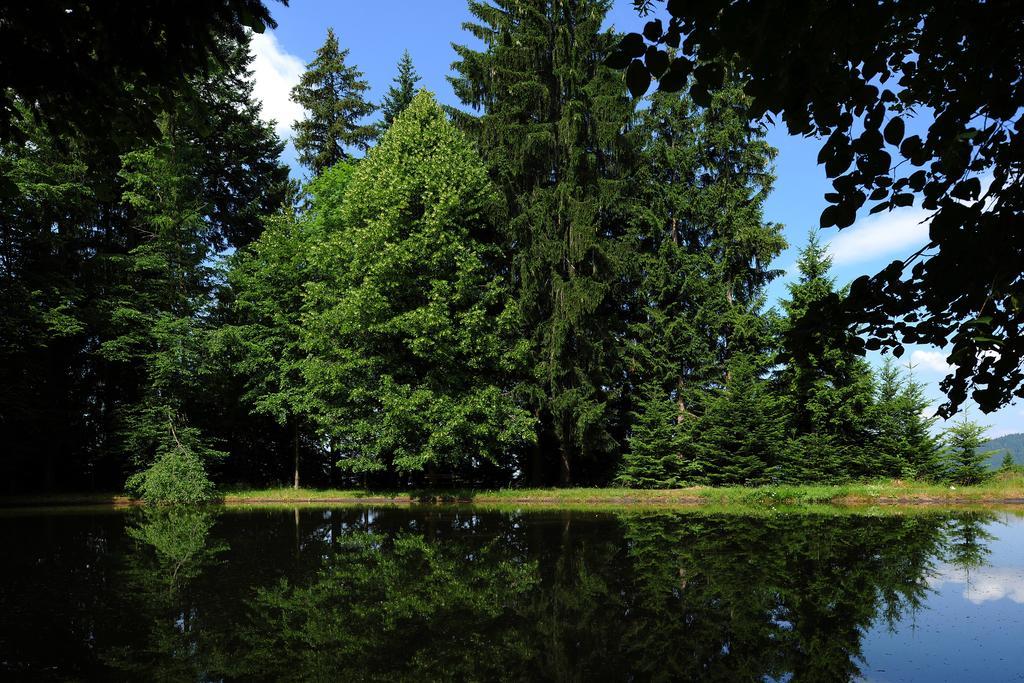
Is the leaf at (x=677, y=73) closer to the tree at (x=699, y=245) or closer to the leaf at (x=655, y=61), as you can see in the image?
the leaf at (x=655, y=61)

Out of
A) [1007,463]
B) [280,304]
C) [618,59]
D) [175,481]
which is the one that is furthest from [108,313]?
[1007,463]

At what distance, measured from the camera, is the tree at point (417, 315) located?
20094 millimetres

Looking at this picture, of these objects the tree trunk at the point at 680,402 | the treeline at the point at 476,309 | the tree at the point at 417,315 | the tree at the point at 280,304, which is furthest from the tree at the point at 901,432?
the tree at the point at 280,304

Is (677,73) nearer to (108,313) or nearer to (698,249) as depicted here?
(698,249)

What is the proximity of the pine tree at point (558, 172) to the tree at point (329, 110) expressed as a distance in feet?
33.6

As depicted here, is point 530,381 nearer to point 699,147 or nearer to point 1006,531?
point 699,147

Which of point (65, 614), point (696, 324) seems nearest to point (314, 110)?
point (696, 324)

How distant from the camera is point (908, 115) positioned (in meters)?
3.86

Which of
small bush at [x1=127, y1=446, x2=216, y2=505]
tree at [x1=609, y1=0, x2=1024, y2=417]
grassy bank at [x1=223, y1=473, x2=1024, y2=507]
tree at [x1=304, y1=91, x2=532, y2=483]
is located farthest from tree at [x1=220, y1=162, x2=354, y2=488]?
tree at [x1=609, y1=0, x2=1024, y2=417]

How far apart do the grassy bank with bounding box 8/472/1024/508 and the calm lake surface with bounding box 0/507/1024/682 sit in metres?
5.44

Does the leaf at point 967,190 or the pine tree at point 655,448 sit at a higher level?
the leaf at point 967,190

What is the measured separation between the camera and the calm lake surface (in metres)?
5.20

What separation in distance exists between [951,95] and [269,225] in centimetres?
2585

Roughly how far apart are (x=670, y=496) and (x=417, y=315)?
9.73 m
